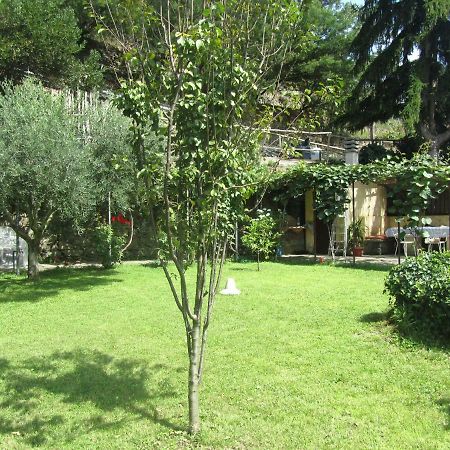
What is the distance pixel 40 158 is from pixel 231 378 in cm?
567

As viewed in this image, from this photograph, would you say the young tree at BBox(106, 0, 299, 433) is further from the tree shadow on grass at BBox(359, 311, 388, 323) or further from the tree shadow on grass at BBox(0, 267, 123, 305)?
the tree shadow on grass at BBox(0, 267, 123, 305)

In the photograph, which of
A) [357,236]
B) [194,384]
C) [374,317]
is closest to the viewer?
[194,384]

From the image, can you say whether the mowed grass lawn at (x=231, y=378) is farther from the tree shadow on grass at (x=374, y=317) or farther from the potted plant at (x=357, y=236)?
the potted plant at (x=357, y=236)

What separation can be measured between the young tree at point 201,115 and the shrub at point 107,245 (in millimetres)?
8587

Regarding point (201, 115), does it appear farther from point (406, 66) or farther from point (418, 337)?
point (406, 66)

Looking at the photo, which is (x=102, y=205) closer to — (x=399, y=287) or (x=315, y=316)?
(x=315, y=316)

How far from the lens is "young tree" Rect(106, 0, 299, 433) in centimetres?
295

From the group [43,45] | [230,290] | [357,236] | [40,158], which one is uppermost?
[43,45]

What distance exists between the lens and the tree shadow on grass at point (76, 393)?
3498 mm

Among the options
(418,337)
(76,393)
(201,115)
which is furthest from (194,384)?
(418,337)

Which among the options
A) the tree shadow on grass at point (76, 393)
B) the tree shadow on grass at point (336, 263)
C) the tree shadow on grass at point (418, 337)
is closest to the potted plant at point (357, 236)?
the tree shadow on grass at point (336, 263)

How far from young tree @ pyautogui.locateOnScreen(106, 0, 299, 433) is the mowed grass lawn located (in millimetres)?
545

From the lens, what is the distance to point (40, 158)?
8.30 meters

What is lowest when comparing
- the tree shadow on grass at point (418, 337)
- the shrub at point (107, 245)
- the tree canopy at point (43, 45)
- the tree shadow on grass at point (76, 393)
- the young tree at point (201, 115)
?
the tree shadow on grass at point (76, 393)
